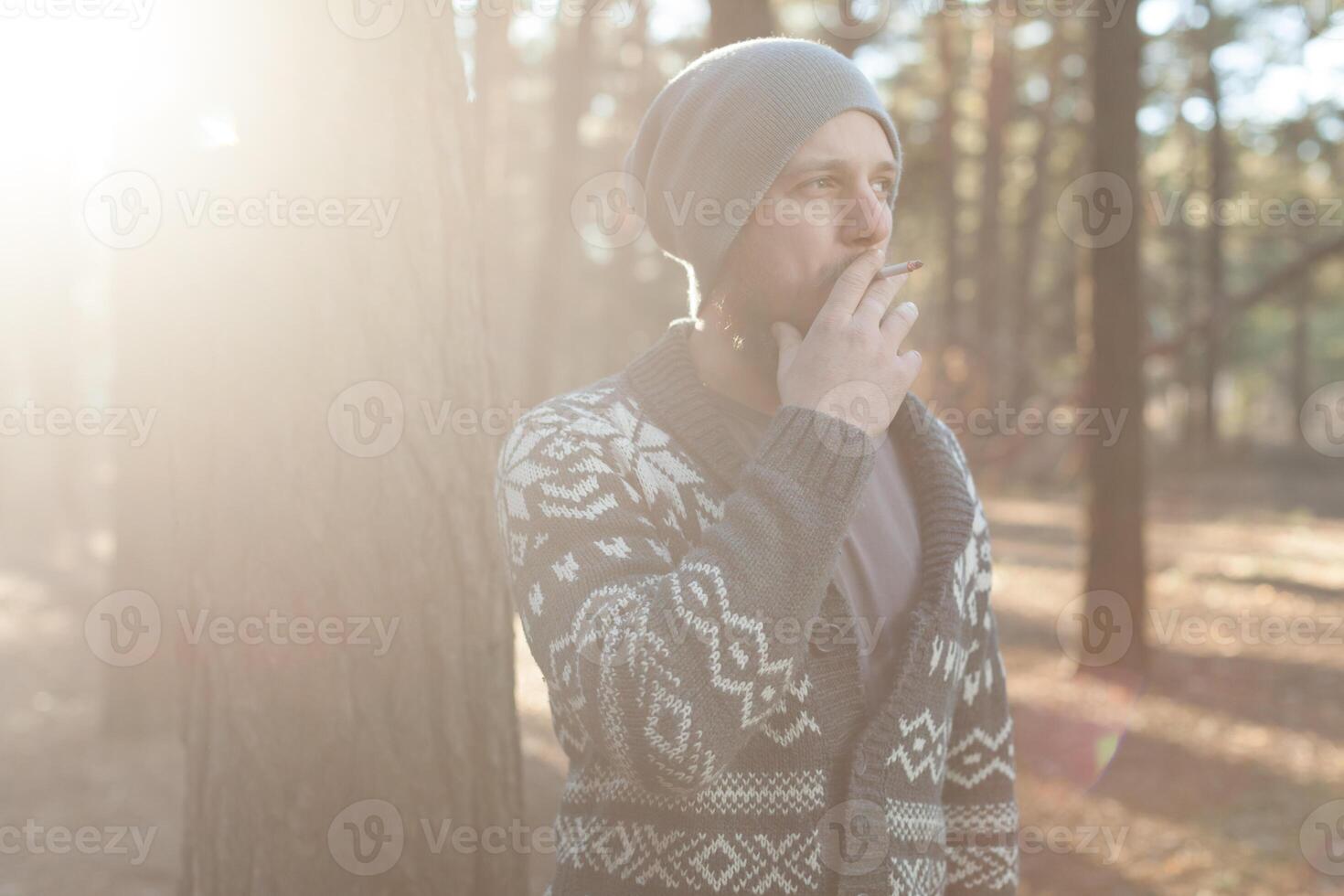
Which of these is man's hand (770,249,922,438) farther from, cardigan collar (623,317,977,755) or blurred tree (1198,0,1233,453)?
blurred tree (1198,0,1233,453)

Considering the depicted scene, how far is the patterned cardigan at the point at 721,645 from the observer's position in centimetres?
192

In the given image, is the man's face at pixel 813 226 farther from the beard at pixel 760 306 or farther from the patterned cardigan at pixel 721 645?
the patterned cardigan at pixel 721 645

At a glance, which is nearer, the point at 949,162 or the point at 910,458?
the point at 910,458

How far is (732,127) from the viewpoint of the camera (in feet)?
8.23

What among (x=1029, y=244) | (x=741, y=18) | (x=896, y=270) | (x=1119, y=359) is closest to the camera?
(x=896, y=270)

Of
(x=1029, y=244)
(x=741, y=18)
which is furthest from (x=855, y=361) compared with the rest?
(x=1029, y=244)

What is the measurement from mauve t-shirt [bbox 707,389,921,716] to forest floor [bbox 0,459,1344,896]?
3.54 meters

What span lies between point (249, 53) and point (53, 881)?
199 inches

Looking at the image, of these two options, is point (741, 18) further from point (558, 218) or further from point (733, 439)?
point (558, 218)

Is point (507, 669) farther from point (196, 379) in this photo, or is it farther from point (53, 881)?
point (53, 881)

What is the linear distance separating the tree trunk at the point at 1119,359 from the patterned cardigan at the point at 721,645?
6.97 m

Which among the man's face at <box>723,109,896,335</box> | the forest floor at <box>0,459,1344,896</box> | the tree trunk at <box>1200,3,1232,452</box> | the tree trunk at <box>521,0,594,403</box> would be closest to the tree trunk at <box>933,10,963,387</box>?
the tree trunk at <box>1200,3,1232,452</box>

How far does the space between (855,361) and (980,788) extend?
3.64ft

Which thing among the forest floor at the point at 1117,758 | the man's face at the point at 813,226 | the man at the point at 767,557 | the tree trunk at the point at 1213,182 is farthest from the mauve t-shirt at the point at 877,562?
the tree trunk at the point at 1213,182
